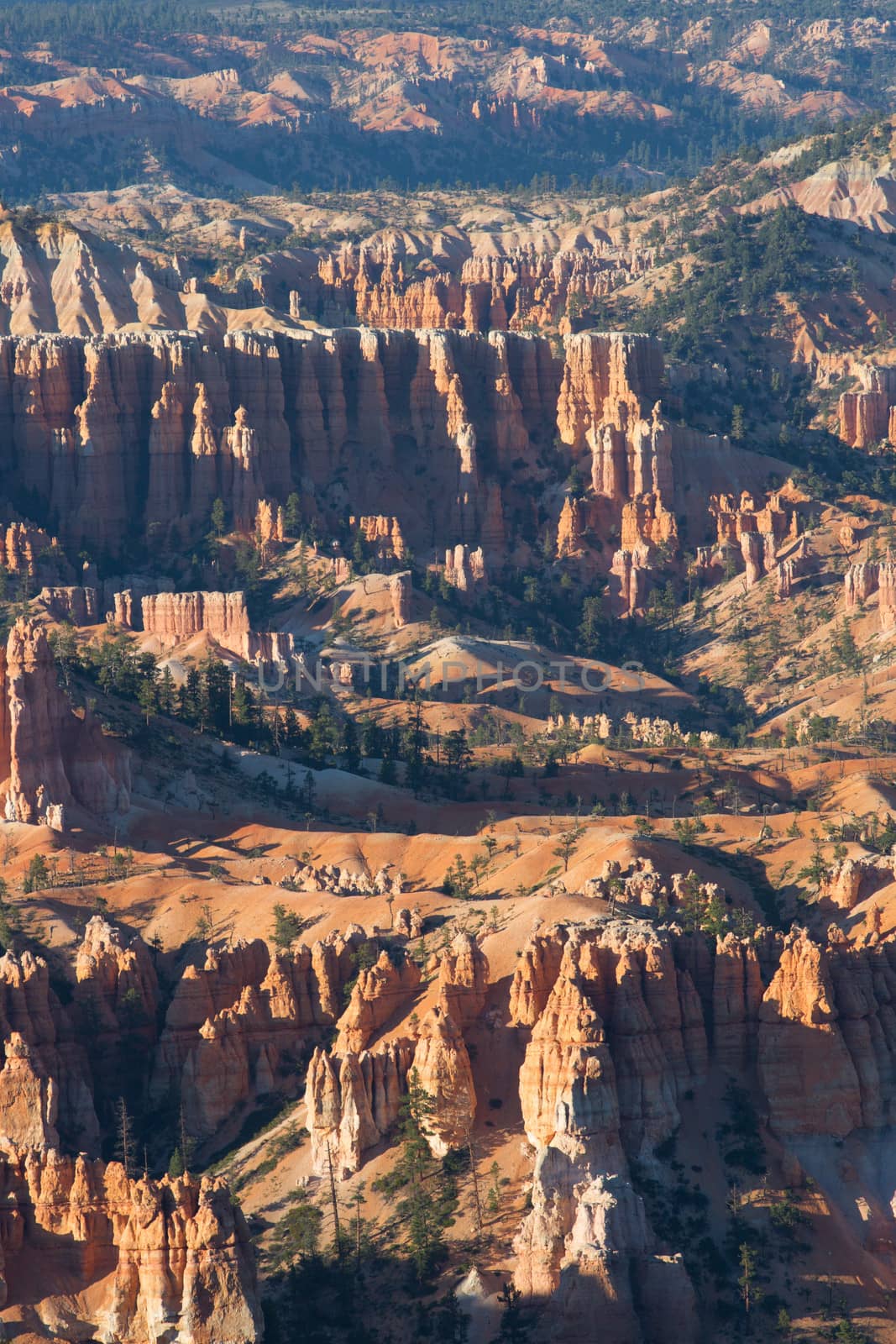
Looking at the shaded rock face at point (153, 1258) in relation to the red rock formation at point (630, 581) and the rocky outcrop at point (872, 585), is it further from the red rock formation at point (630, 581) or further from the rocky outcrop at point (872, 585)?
the red rock formation at point (630, 581)

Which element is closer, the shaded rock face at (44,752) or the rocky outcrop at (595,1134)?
the rocky outcrop at (595,1134)

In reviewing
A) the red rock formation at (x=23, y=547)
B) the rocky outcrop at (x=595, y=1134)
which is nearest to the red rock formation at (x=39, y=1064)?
the rocky outcrop at (x=595, y=1134)

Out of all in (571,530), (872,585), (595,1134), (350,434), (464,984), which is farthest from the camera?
(350,434)

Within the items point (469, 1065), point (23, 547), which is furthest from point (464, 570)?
point (469, 1065)

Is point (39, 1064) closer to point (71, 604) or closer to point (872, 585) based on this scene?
point (71, 604)

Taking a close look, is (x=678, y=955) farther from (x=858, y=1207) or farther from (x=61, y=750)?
(x=61, y=750)

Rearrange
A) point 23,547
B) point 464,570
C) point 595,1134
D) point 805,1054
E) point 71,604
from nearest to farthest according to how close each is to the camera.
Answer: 1. point 595,1134
2. point 805,1054
3. point 71,604
4. point 23,547
5. point 464,570

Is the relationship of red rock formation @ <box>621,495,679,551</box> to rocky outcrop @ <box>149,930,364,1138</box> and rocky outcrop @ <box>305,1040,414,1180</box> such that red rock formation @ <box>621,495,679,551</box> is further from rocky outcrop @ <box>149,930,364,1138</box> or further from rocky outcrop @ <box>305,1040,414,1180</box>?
rocky outcrop @ <box>305,1040,414,1180</box>
